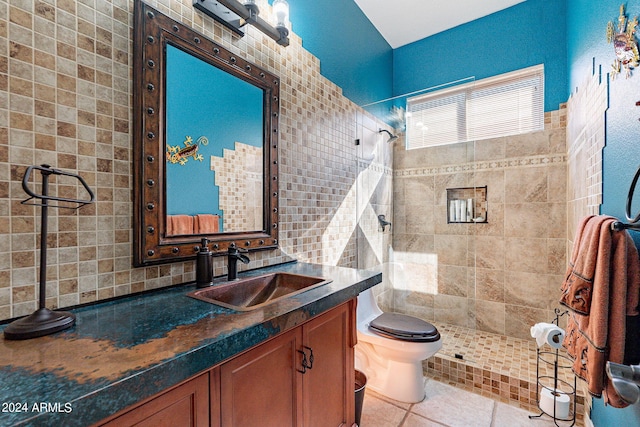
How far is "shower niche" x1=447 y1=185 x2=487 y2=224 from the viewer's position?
9.06 ft

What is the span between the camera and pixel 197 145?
135 cm

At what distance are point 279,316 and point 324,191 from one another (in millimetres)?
1395

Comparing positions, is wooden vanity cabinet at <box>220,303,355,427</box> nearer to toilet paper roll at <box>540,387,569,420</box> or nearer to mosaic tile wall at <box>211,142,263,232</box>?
mosaic tile wall at <box>211,142,263,232</box>

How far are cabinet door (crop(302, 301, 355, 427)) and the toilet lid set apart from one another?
0.59 m

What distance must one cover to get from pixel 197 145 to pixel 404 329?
168 centimetres

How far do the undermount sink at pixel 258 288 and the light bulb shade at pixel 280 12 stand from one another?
4.63 ft

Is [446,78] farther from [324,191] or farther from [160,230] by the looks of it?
[160,230]

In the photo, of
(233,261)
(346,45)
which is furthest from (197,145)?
(346,45)

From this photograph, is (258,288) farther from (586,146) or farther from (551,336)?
(586,146)


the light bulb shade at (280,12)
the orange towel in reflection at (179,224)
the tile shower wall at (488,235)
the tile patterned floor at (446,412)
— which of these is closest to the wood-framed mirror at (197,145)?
the orange towel in reflection at (179,224)

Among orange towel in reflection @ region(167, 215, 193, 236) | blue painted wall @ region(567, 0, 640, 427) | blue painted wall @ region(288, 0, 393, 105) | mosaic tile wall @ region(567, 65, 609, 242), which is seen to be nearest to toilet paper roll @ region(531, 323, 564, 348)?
blue painted wall @ region(567, 0, 640, 427)

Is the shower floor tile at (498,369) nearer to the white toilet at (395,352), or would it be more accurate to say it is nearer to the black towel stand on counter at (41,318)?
the white toilet at (395,352)

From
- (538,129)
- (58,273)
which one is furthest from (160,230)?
(538,129)

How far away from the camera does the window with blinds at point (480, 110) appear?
2.66 meters
